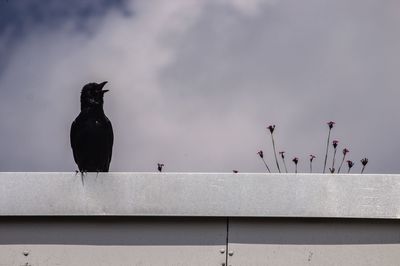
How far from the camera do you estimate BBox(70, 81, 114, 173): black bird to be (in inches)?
181

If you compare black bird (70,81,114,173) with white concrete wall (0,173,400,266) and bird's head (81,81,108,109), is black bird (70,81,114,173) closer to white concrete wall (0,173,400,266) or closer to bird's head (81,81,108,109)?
bird's head (81,81,108,109)

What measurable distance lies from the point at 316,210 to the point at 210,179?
552 mm

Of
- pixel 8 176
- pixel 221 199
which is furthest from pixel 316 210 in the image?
pixel 8 176

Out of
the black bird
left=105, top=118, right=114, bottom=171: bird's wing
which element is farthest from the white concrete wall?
left=105, top=118, right=114, bottom=171: bird's wing

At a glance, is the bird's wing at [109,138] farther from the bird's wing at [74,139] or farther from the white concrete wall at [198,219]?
the white concrete wall at [198,219]

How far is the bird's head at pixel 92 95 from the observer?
15.1 ft

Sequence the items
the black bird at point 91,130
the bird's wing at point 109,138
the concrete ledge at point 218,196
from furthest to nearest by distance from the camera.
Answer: the bird's wing at point 109,138, the black bird at point 91,130, the concrete ledge at point 218,196

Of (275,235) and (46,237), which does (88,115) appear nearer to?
(46,237)

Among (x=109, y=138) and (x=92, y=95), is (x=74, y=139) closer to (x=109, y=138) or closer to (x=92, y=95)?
(x=109, y=138)

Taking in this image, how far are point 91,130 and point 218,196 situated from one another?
5.99ft

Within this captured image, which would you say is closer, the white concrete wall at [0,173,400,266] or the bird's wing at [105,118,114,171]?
the white concrete wall at [0,173,400,266]

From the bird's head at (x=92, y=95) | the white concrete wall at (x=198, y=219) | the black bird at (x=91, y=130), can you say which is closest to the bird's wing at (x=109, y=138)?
the black bird at (x=91, y=130)
